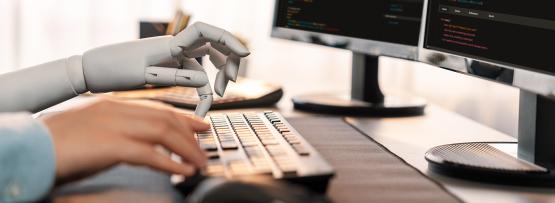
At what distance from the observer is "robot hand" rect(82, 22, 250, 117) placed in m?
1.02

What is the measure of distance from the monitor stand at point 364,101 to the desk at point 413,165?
0.10 feet

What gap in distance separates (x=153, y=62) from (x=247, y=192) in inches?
17.5

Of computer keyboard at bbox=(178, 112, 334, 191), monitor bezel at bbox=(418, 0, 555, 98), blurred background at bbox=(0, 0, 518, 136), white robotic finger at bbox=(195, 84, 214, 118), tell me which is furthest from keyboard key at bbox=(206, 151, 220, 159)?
blurred background at bbox=(0, 0, 518, 136)

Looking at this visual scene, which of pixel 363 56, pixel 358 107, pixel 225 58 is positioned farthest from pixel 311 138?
pixel 363 56

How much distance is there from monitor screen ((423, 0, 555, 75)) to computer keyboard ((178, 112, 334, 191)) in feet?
0.88

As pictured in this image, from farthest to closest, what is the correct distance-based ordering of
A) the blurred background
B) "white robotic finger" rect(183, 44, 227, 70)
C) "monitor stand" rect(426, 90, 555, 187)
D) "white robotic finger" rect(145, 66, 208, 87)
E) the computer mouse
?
the blurred background
"white robotic finger" rect(183, 44, 227, 70)
"white robotic finger" rect(145, 66, 208, 87)
"monitor stand" rect(426, 90, 555, 187)
the computer mouse

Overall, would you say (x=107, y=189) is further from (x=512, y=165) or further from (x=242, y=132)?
(x=512, y=165)

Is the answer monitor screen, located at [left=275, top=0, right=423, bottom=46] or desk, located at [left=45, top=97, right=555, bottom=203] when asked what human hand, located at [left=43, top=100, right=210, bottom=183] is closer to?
desk, located at [left=45, top=97, right=555, bottom=203]

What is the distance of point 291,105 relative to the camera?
1492 millimetres

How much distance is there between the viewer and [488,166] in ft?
2.94

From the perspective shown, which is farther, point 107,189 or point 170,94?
point 170,94

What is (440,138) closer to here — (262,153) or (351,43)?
(351,43)

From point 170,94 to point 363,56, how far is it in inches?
14.6

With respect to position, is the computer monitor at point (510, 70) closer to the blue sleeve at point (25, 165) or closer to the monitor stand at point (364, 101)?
the monitor stand at point (364, 101)
